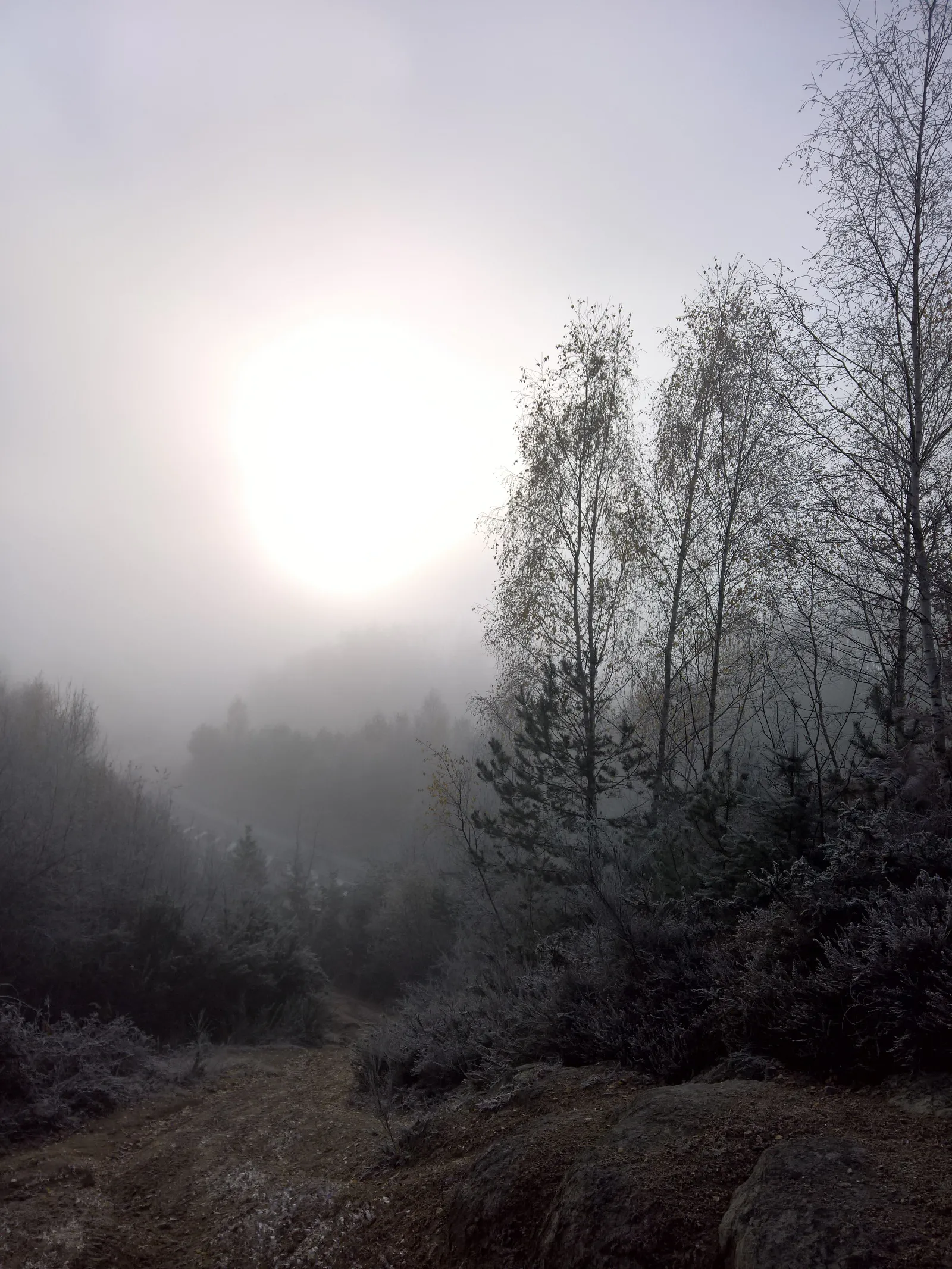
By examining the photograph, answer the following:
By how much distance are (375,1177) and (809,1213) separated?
356 centimetres

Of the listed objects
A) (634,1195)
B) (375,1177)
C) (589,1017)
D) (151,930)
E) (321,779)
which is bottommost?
(375,1177)

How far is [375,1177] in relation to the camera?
17.9 ft

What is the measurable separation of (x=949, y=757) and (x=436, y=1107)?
16.9ft

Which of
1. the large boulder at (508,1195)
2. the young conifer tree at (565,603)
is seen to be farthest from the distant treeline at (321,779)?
the large boulder at (508,1195)

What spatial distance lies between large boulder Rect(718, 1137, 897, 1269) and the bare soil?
0.08 metres

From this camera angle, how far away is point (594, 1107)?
16.0ft

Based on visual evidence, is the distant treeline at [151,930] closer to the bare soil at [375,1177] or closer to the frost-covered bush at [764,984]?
the bare soil at [375,1177]

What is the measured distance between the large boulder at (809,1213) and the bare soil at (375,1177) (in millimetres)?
80

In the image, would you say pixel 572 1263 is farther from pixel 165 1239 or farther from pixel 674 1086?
pixel 165 1239

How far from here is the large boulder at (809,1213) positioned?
9.07ft

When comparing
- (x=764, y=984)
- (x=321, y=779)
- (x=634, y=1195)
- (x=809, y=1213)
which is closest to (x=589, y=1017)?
(x=764, y=984)

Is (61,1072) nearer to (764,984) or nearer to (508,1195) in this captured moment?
(508,1195)

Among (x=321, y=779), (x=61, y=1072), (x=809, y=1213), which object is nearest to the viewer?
(x=809, y=1213)

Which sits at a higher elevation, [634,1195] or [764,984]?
[764,984]
